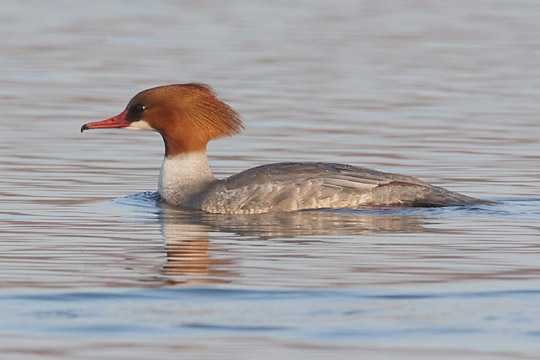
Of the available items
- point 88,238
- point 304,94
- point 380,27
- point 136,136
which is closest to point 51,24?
point 380,27

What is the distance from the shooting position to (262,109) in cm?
1953

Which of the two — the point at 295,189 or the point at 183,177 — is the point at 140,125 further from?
the point at 295,189

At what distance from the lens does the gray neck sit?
1330 cm

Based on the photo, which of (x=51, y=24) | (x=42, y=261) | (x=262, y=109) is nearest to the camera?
(x=42, y=261)

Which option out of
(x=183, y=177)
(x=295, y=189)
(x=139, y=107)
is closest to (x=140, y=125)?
(x=139, y=107)

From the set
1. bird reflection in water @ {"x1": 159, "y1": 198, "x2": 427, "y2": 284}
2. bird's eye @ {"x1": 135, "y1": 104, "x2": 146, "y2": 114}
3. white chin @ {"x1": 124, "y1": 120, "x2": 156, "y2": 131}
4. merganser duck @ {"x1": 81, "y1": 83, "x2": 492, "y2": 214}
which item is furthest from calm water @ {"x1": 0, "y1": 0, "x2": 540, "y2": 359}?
bird's eye @ {"x1": 135, "y1": 104, "x2": 146, "y2": 114}

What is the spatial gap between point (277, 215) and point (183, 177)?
1.37 m

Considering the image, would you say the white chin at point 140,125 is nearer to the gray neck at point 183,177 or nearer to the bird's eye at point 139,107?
the bird's eye at point 139,107

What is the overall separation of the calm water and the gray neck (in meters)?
0.22

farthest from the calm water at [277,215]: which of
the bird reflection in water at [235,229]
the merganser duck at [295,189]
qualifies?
the merganser duck at [295,189]

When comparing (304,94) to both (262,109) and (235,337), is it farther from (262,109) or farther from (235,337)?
(235,337)

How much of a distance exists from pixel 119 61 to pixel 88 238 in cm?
1439

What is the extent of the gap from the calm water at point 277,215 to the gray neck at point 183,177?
0.72 feet

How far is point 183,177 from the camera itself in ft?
44.1
